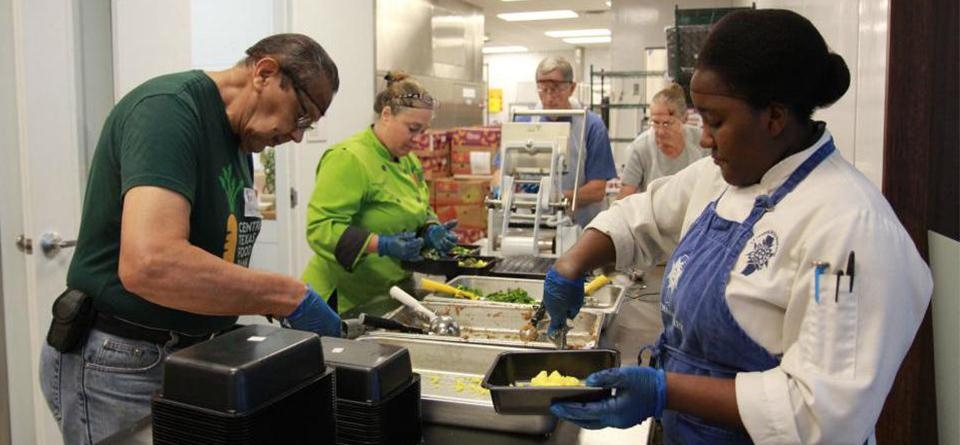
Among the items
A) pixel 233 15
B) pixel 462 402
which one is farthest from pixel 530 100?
pixel 462 402

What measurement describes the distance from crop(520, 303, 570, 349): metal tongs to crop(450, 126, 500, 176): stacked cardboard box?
149 inches

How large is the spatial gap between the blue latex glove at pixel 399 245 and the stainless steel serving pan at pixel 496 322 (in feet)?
0.80

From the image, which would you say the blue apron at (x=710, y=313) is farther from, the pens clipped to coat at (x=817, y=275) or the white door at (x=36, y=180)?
the white door at (x=36, y=180)

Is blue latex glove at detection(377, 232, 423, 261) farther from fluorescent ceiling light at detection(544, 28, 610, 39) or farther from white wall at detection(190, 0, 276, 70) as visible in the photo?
fluorescent ceiling light at detection(544, 28, 610, 39)

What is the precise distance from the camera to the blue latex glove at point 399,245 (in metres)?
2.57

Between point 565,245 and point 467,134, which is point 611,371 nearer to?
point 565,245

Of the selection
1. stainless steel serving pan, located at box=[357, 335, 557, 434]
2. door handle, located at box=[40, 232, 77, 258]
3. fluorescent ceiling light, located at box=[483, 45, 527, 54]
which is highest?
fluorescent ceiling light, located at box=[483, 45, 527, 54]

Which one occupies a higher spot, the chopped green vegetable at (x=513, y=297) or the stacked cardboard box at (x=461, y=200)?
the stacked cardboard box at (x=461, y=200)

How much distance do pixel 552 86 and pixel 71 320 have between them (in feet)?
9.99

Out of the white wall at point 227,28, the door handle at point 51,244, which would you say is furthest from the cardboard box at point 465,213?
the door handle at point 51,244

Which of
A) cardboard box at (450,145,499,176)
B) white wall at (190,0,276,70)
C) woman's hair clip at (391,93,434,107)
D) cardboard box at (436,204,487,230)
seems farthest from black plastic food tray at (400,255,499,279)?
cardboard box at (450,145,499,176)

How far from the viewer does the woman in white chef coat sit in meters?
1.05

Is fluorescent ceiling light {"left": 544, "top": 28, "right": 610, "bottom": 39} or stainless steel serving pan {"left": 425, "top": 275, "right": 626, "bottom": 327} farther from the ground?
fluorescent ceiling light {"left": 544, "top": 28, "right": 610, "bottom": 39}

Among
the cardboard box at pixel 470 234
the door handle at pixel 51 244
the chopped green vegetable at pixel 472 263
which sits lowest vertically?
the cardboard box at pixel 470 234
